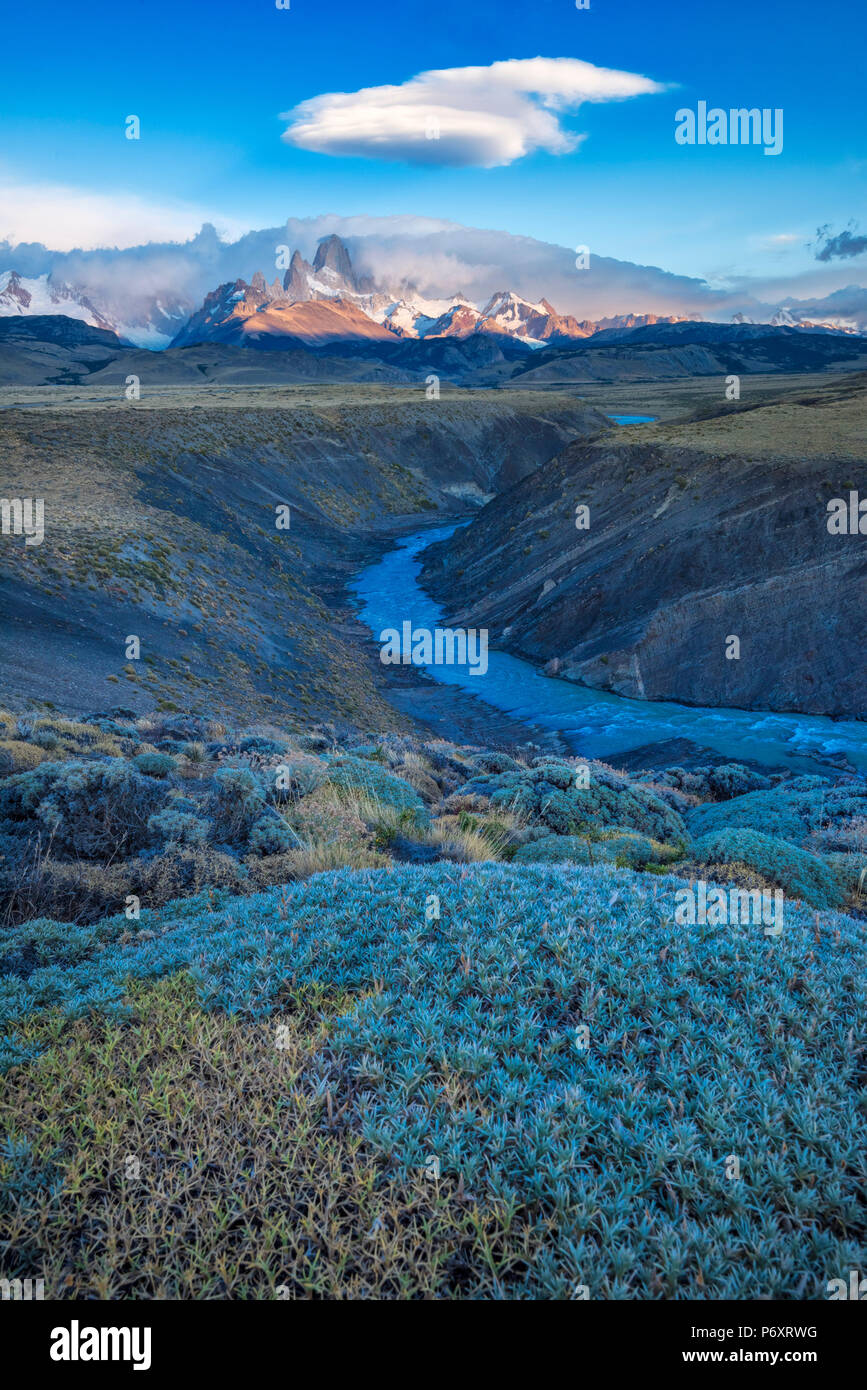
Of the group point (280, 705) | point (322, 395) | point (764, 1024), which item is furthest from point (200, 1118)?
point (322, 395)

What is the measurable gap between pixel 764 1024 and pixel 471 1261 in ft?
7.90

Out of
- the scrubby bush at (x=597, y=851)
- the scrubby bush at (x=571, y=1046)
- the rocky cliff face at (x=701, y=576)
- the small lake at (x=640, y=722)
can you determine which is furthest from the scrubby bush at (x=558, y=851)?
the rocky cliff face at (x=701, y=576)

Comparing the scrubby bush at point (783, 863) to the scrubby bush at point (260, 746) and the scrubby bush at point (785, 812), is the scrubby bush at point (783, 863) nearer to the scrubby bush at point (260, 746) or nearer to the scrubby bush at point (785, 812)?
the scrubby bush at point (785, 812)

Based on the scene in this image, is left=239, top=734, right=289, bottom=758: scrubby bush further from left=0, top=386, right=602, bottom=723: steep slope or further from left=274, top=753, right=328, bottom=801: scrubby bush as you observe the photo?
left=0, top=386, right=602, bottom=723: steep slope

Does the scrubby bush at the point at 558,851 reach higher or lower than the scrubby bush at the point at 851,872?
higher

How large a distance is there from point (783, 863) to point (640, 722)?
57.0ft

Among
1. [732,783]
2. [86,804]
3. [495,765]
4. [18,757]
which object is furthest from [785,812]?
[18,757]

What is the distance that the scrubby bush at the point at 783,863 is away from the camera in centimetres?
892

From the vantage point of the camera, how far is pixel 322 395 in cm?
10644

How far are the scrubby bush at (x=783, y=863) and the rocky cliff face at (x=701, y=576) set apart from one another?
17.7 metres

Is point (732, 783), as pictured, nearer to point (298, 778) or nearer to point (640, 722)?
point (640, 722)
